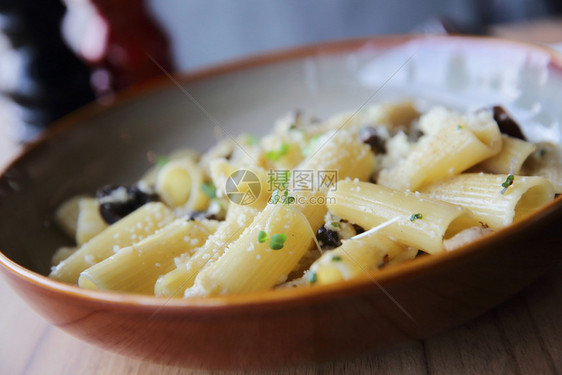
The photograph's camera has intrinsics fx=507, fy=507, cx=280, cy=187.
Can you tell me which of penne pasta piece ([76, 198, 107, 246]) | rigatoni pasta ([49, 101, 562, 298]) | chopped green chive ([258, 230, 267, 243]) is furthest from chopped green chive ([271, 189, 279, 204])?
penne pasta piece ([76, 198, 107, 246])

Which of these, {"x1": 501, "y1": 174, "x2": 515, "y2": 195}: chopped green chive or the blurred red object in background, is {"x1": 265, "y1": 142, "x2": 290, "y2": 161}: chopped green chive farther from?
the blurred red object in background

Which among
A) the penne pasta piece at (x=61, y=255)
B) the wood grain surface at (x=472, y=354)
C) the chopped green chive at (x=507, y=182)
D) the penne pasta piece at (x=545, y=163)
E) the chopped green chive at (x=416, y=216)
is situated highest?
the chopped green chive at (x=416, y=216)

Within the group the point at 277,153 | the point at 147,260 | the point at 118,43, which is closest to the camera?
the point at 147,260

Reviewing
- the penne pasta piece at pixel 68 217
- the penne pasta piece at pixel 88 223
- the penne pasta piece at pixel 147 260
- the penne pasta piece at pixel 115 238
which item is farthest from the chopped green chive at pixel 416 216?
the penne pasta piece at pixel 68 217

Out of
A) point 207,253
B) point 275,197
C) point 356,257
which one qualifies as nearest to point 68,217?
point 207,253

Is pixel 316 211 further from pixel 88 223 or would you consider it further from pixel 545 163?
pixel 88 223

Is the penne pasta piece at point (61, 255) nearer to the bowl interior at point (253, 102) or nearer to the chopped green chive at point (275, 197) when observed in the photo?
the bowl interior at point (253, 102)

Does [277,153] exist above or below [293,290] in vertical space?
below
